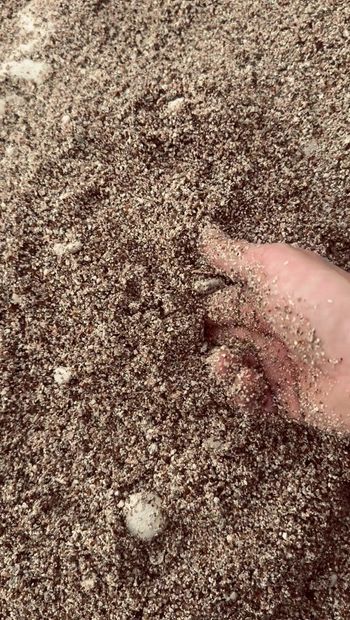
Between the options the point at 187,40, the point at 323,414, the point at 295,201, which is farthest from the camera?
the point at 187,40

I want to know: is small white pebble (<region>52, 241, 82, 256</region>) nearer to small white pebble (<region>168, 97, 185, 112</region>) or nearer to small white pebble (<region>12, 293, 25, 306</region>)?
small white pebble (<region>12, 293, 25, 306</region>)

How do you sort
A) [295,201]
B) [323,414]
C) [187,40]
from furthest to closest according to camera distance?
[187,40], [295,201], [323,414]

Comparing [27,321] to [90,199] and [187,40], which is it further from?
[187,40]

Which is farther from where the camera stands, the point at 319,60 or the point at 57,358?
the point at 319,60

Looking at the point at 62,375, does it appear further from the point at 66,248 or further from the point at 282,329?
the point at 282,329

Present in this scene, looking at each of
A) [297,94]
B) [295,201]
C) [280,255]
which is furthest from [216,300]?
[297,94]

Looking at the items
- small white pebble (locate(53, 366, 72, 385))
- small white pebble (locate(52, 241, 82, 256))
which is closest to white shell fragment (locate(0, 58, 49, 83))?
small white pebble (locate(52, 241, 82, 256))
